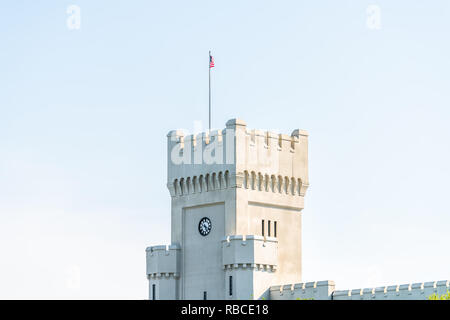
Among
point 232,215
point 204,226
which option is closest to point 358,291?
point 232,215

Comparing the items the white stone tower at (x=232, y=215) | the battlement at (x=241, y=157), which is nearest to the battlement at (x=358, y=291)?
the white stone tower at (x=232, y=215)

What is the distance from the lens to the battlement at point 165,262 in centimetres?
9781

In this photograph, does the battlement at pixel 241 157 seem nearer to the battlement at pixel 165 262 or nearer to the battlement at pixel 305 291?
the battlement at pixel 165 262

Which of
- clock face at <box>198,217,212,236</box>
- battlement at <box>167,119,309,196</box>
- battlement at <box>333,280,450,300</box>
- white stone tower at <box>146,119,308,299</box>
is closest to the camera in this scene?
battlement at <box>333,280,450,300</box>

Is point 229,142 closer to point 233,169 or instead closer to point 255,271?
point 233,169

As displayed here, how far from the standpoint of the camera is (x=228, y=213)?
94.8 metres

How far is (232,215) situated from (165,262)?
7276 mm

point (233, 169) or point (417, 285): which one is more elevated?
point (233, 169)

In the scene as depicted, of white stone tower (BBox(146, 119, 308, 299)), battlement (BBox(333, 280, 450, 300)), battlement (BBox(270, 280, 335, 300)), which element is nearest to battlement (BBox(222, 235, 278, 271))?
white stone tower (BBox(146, 119, 308, 299))

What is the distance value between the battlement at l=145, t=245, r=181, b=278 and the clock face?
2498 mm

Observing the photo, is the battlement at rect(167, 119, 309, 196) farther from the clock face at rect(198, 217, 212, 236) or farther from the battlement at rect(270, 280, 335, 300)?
the battlement at rect(270, 280, 335, 300)

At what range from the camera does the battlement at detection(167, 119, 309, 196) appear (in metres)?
95.3
